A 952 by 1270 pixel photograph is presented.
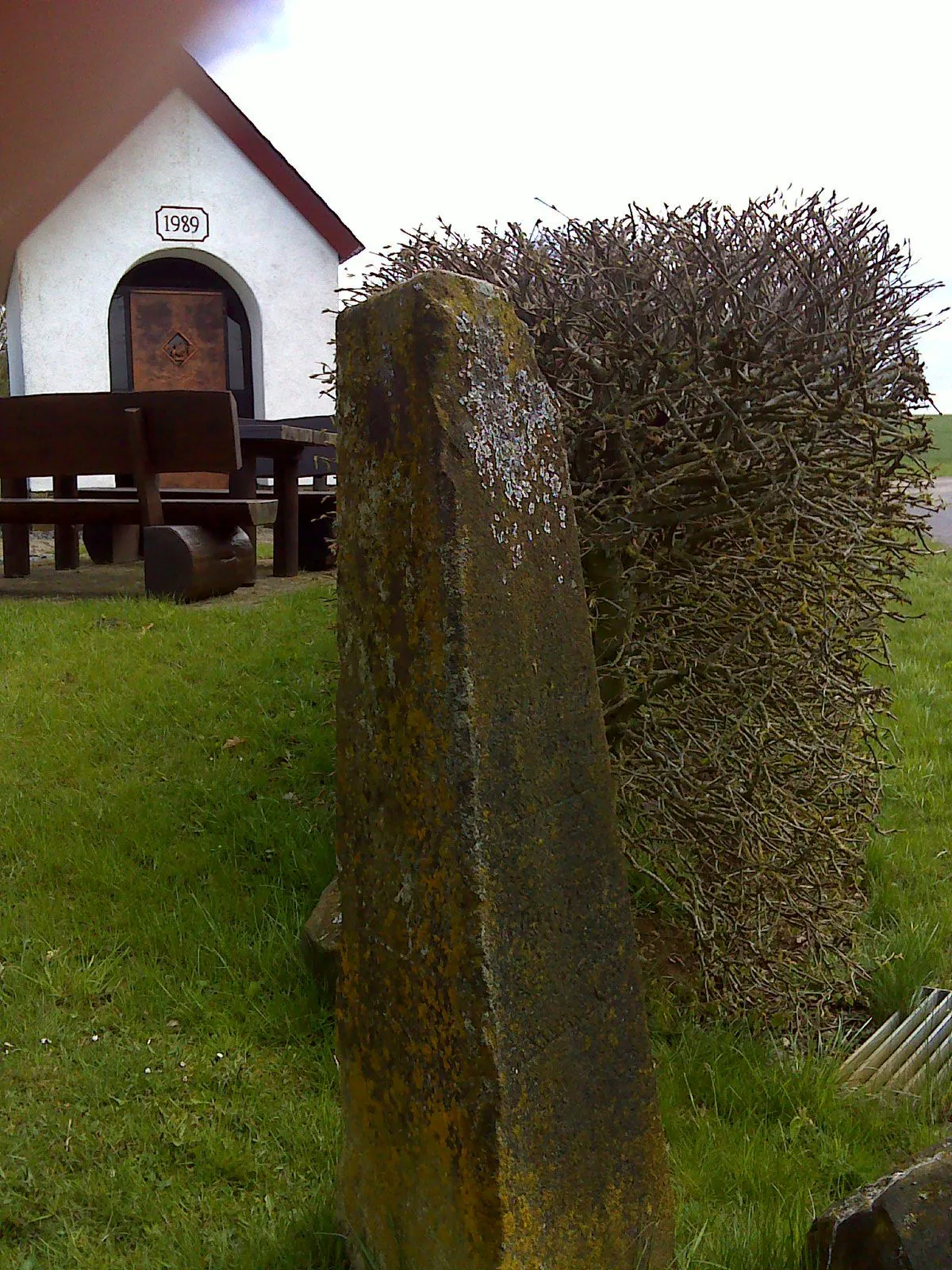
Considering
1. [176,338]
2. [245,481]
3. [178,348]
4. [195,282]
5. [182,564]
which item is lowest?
[182,564]

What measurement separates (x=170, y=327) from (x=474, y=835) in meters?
13.7

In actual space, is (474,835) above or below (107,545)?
below

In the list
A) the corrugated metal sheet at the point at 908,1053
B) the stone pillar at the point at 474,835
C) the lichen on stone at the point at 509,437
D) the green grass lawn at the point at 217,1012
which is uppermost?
the lichen on stone at the point at 509,437

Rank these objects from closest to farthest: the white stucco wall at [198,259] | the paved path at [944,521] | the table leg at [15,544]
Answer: the table leg at [15,544], the paved path at [944,521], the white stucco wall at [198,259]

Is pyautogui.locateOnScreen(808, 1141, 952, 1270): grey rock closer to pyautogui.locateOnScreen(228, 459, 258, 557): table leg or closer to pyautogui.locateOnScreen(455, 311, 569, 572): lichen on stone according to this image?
pyautogui.locateOnScreen(455, 311, 569, 572): lichen on stone

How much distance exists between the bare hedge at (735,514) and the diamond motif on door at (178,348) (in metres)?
11.3

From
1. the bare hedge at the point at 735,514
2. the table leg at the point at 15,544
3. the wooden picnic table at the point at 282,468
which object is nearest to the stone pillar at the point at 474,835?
the bare hedge at the point at 735,514

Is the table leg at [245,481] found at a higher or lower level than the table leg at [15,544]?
higher

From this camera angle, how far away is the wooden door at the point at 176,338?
14023mm

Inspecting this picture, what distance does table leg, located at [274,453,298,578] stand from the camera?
7.73m

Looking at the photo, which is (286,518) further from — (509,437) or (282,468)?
(509,437)

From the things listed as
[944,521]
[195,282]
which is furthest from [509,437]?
[195,282]

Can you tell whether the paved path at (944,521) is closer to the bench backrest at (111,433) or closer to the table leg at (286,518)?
the table leg at (286,518)

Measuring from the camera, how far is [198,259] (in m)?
13.6
